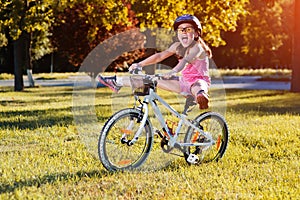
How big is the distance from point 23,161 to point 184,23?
101 inches

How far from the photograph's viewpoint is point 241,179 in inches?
202

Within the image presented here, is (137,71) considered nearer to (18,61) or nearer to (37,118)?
(37,118)

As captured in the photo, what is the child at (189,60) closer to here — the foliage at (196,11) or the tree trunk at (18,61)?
the foliage at (196,11)

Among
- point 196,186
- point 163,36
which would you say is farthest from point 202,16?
point 196,186

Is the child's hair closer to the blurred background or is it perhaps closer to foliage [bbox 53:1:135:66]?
the blurred background

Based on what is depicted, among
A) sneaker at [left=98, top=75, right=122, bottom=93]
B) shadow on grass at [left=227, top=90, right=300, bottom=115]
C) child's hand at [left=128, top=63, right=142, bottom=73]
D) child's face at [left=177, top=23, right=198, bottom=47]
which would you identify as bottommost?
shadow on grass at [left=227, top=90, right=300, bottom=115]

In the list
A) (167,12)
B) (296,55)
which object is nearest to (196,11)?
(167,12)

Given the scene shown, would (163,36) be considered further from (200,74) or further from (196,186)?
(196,186)

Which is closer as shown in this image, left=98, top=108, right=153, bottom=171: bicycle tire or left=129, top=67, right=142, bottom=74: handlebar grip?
left=98, top=108, right=153, bottom=171: bicycle tire

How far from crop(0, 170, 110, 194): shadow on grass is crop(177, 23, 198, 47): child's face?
5.85 ft

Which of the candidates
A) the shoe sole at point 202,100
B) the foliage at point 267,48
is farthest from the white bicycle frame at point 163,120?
the foliage at point 267,48

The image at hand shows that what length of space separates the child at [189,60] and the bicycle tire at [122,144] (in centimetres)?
58

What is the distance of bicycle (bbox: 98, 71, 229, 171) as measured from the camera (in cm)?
524

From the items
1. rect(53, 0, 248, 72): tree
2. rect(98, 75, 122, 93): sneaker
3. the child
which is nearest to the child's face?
the child
